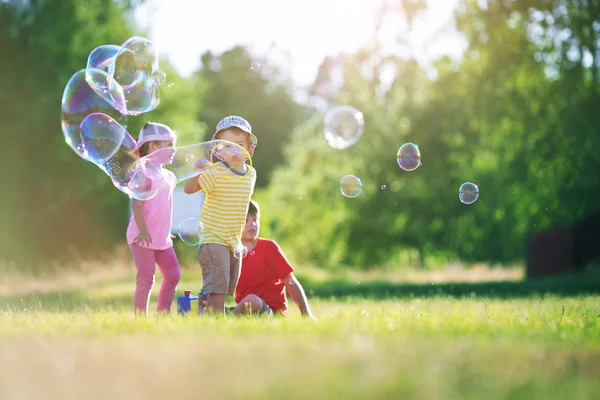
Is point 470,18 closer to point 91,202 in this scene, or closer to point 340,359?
point 91,202

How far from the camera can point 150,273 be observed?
21.9ft

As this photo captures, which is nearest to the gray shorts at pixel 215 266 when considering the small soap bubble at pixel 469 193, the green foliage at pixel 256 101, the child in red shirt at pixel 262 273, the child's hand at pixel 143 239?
the child's hand at pixel 143 239

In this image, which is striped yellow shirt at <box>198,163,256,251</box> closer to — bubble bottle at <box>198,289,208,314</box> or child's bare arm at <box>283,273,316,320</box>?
bubble bottle at <box>198,289,208,314</box>

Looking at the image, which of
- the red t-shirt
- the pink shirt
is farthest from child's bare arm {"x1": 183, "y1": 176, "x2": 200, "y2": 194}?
the red t-shirt

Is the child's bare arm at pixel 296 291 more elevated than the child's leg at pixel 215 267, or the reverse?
the child's leg at pixel 215 267

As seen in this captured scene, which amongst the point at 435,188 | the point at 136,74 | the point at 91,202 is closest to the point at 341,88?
the point at 435,188

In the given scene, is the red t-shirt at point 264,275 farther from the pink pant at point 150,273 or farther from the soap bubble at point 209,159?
the soap bubble at point 209,159

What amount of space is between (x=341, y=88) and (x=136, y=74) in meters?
19.8

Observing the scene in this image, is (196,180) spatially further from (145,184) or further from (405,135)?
(405,135)

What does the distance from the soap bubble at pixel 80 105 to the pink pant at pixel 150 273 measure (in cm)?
124

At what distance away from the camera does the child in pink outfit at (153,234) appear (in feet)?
21.5

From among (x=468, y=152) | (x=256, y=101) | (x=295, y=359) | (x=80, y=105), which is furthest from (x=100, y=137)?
(x=256, y=101)

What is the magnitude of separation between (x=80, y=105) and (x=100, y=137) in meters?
0.67

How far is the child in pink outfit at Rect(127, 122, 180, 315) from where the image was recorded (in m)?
6.55
